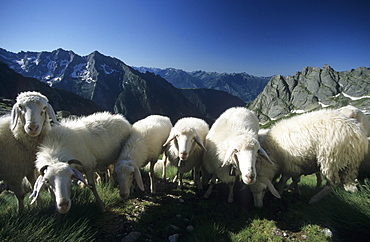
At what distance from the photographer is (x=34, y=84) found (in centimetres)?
10069

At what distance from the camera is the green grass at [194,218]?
3143 mm

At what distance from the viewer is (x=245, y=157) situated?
185 inches

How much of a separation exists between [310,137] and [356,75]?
244929 mm

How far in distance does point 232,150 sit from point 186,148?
1.26m

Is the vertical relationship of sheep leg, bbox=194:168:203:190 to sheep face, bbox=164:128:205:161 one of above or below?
below

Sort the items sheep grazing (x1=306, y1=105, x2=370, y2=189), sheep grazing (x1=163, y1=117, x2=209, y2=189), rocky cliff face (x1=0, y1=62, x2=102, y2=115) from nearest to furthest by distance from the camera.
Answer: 1. sheep grazing (x1=306, y1=105, x2=370, y2=189)
2. sheep grazing (x1=163, y1=117, x2=209, y2=189)
3. rocky cliff face (x1=0, y1=62, x2=102, y2=115)

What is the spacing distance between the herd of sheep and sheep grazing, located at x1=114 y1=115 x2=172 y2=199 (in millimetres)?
24

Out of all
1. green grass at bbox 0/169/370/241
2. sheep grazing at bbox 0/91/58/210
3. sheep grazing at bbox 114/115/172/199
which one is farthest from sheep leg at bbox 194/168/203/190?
sheep grazing at bbox 0/91/58/210

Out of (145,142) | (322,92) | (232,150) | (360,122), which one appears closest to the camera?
(232,150)

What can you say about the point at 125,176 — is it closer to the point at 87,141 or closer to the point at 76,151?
the point at 76,151

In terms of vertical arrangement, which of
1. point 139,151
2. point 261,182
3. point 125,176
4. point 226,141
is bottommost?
point 261,182

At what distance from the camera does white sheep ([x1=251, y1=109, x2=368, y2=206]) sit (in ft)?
15.4

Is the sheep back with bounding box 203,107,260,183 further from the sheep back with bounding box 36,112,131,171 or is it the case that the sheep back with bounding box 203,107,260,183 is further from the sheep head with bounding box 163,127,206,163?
the sheep back with bounding box 36,112,131,171

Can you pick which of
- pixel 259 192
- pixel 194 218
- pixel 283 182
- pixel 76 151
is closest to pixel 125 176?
pixel 76 151
